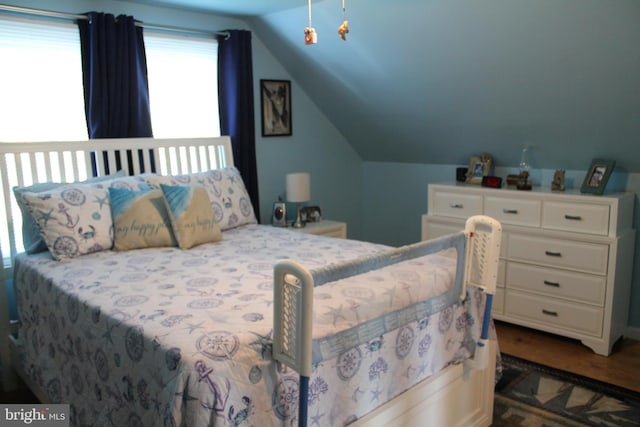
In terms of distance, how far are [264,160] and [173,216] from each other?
5.06 feet

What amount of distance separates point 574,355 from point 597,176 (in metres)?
1.08

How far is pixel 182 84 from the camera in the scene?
3.48 metres

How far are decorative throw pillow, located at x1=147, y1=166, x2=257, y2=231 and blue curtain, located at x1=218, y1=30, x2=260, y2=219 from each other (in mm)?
557

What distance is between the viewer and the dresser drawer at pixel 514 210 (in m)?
3.19

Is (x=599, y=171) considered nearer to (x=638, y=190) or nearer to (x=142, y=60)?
(x=638, y=190)

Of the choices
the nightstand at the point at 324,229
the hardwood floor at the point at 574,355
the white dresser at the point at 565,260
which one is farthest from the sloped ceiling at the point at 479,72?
the hardwood floor at the point at 574,355

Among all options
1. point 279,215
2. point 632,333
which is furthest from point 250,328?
point 632,333

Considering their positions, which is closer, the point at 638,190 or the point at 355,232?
the point at 638,190

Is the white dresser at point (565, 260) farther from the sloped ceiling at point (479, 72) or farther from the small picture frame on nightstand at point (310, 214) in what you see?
the small picture frame on nightstand at point (310, 214)

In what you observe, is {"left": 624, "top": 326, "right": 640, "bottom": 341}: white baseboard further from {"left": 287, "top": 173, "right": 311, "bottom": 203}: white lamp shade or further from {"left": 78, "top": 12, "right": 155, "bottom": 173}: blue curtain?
{"left": 78, "top": 12, "right": 155, "bottom": 173}: blue curtain

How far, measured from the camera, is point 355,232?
15.9 feet

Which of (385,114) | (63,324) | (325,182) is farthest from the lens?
(325,182)

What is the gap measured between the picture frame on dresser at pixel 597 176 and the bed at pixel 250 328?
1.43m

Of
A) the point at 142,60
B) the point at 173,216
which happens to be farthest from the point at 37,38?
the point at 173,216
